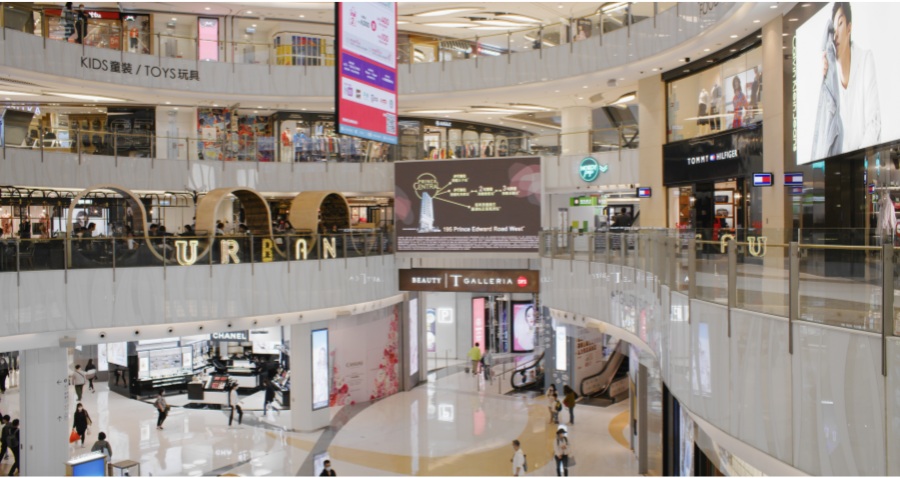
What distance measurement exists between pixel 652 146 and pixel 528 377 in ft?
29.5

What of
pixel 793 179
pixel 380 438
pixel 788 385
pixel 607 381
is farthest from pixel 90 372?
pixel 788 385

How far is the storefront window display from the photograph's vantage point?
16.5 metres

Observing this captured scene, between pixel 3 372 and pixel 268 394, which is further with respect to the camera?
pixel 3 372

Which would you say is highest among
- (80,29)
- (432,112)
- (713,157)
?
(80,29)

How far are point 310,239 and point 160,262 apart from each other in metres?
3.94

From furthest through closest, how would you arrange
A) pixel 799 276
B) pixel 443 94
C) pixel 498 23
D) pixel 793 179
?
pixel 498 23 → pixel 443 94 → pixel 793 179 → pixel 799 276

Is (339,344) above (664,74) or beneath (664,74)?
beneath

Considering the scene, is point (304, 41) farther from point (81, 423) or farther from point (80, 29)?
point (81, 423)

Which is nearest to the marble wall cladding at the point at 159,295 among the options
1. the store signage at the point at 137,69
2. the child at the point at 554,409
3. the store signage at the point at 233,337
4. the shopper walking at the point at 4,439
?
the shopper walking at the point at 4,439

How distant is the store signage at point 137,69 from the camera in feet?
69.7

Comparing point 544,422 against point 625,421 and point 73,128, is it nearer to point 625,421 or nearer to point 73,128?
point 625,421

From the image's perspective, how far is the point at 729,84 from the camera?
57.9 ft

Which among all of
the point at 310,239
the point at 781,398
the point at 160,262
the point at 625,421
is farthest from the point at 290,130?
the point at 781,398

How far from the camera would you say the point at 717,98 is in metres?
18.1
